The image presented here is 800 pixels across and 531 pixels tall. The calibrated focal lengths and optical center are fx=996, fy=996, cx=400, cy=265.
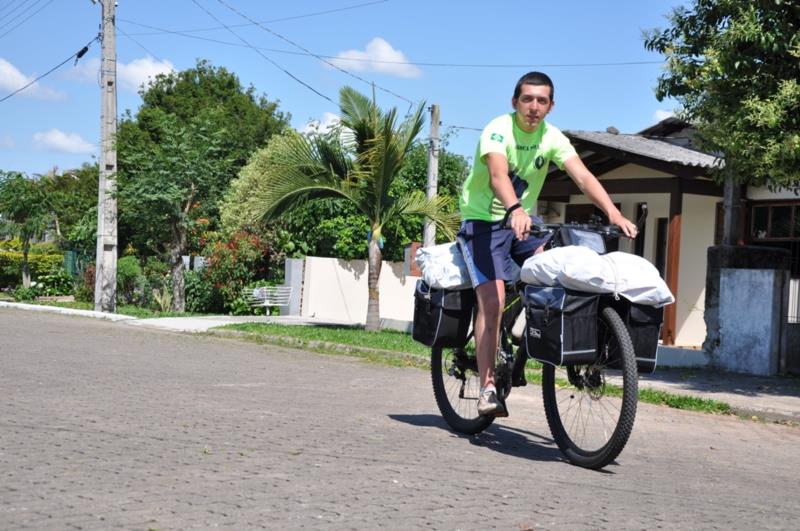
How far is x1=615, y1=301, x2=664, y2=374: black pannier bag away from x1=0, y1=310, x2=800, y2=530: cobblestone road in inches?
24.4

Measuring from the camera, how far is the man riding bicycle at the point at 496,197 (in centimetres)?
569

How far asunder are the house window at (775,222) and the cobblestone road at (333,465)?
8.33 m

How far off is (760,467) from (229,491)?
3.55 meters

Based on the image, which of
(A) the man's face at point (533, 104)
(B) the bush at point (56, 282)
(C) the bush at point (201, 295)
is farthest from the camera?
(B) the bush at point (56, 282)

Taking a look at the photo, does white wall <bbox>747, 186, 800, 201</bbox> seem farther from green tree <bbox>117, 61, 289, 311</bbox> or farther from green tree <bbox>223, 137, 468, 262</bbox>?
green tree <bbox>117, 61, 289, 311</bbox>

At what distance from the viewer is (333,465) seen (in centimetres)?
492

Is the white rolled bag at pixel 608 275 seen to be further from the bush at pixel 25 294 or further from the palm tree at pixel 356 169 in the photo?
the bush at pixel 25 294

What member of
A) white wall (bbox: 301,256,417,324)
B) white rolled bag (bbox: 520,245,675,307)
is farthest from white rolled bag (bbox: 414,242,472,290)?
white wall (bbox: 301,256,417,324)

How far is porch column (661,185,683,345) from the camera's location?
658 inches

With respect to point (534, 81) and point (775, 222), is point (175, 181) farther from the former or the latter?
point (534, 81)

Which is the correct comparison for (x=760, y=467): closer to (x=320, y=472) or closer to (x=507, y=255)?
(x=507, y=255)

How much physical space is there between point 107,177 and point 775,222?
14.3 meters

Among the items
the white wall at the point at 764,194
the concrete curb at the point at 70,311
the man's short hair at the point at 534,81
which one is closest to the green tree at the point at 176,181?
the concrete curb at the point at 70,311

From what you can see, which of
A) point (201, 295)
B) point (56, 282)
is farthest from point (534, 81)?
point (56, 282)
